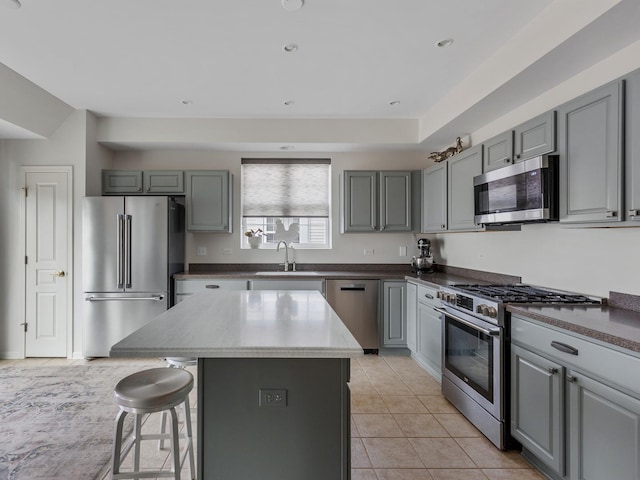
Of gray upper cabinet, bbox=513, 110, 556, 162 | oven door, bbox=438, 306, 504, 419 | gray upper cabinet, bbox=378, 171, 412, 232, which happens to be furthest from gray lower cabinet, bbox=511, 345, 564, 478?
gray upper cabinet, bbox=378, 171, 412, 232

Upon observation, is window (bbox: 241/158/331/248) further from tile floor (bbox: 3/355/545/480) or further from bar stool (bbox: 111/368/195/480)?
bar stool (bbox: 111/368/195/480)

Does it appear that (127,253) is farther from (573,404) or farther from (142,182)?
(573,404)

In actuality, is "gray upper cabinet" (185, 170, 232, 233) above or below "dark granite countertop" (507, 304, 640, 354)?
above

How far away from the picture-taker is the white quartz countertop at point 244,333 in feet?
4.42

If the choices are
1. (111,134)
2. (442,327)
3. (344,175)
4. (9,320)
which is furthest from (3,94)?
(442,327)

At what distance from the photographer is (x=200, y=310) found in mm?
2094

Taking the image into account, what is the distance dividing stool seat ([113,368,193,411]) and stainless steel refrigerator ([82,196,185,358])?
2385mm

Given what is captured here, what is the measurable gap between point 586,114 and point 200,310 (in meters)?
2.51

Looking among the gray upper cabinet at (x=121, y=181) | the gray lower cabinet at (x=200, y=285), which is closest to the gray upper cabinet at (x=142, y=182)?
the gray upper cabinet at (x=121, y=181)

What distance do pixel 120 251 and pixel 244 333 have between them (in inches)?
117

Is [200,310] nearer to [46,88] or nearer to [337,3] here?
[337,3]

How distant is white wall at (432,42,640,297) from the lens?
2.10 meters

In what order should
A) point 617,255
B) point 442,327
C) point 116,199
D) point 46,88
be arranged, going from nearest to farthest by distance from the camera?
point 617,255, point 442,327, point 46,88, point 116,199

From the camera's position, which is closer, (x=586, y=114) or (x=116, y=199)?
(x=586, y=114)
